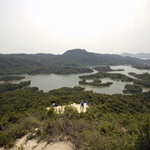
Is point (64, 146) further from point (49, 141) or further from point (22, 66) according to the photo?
point (22, 66)

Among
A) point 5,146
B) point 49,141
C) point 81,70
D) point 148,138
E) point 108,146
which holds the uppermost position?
point 148,138

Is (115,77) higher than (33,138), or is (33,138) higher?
(33,138)

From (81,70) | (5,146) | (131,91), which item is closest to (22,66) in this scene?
(81,70)

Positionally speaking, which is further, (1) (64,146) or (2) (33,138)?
(2) (33,138)

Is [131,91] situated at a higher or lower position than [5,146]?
lower

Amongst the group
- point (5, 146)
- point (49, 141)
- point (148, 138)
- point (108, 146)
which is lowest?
point (5, 146)

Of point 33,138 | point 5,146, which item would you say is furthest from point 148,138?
point 5,146

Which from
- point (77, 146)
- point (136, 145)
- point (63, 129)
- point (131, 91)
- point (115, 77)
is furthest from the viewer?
point (115, 77)

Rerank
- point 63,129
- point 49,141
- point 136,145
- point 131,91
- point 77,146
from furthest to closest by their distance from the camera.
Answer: point 131,91 → point 63,129 → point 49,141 → point 77,146 → point 136,145

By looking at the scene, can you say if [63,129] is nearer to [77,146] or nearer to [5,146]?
[77,146]
